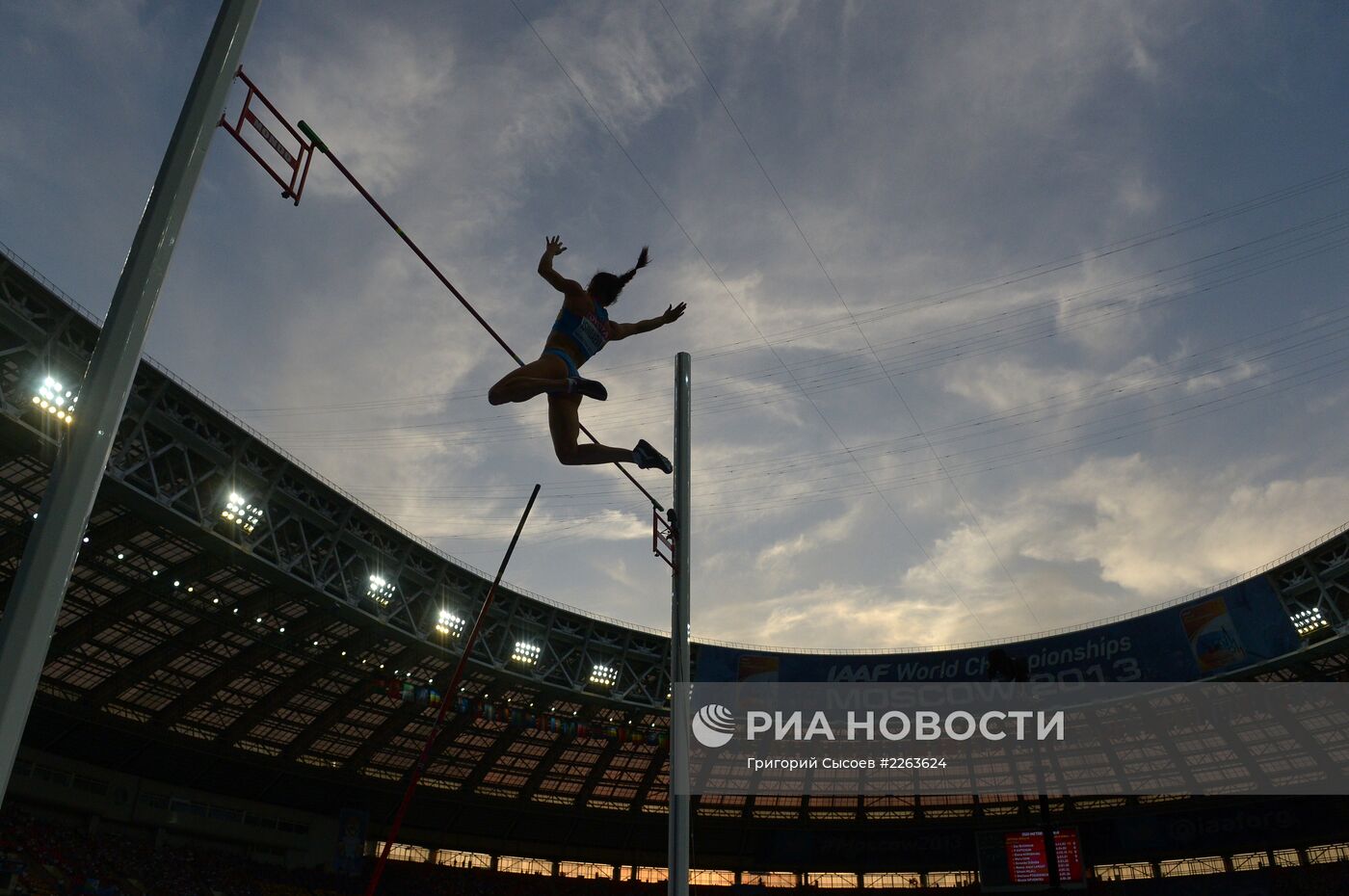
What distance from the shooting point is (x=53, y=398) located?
17.0 m

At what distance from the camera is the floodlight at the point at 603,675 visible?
31094mm

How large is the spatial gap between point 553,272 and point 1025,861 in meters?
31.3

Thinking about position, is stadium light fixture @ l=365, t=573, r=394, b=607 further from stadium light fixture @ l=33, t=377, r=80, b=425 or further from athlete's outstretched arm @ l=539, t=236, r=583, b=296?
athlete's outstretched arm @ l=539, t=236, r=583, b=296

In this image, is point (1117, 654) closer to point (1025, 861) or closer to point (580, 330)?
point (1025, 861)

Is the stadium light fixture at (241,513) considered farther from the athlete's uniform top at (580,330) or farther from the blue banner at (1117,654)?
the blue banner at (1117,654)

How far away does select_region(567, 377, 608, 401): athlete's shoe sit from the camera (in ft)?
19.1

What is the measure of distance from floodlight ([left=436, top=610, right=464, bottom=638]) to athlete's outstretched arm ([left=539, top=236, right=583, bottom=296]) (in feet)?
73.2

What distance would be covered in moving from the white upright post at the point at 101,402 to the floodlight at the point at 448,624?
80.1ft

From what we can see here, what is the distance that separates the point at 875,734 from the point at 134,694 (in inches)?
1037

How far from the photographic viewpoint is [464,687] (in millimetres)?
30719

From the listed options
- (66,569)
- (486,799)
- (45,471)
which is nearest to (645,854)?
(486,799)

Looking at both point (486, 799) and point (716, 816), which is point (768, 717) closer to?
point (716, 816)

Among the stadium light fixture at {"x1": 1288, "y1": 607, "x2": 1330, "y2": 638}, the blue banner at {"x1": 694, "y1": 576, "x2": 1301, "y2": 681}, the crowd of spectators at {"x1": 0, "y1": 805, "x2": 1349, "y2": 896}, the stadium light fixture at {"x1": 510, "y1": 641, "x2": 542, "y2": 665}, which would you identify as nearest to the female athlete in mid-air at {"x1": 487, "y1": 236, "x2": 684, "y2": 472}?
the blue banner at {"x1": 694, "y1": 576, "x2": 1301, "y2": 681}

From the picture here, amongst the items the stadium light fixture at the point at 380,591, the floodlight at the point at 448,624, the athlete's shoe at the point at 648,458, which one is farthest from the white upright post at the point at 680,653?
the floodlight at the point at 448,624
